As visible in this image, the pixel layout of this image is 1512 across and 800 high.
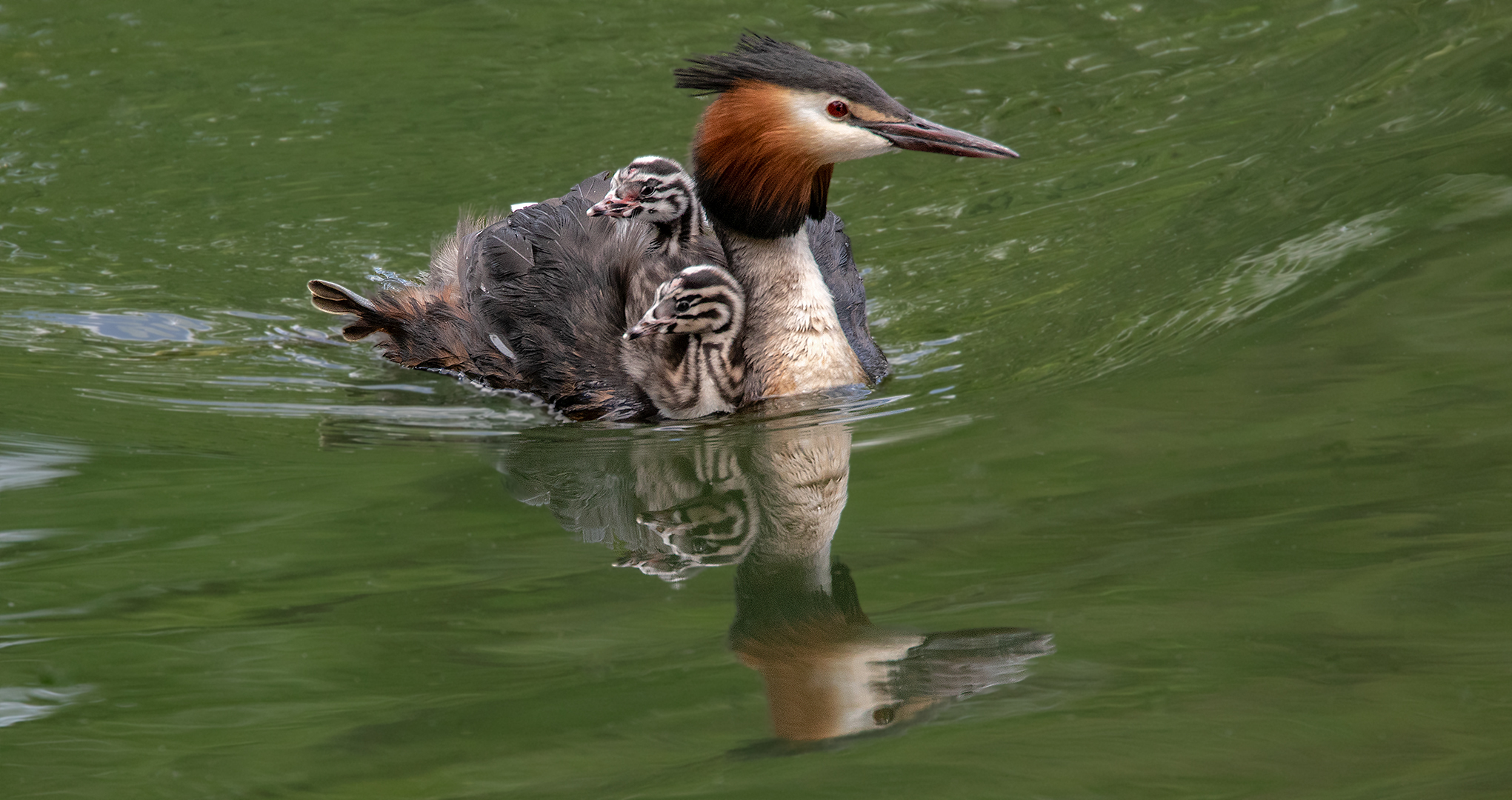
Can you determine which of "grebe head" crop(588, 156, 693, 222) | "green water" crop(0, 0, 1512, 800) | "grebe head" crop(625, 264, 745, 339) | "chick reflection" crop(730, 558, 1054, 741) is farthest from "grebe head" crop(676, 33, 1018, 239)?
"chick reflection" crop(730, 558, 1054, 741)

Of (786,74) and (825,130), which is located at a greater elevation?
(786,74)

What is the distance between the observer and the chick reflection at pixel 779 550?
323 centimetres

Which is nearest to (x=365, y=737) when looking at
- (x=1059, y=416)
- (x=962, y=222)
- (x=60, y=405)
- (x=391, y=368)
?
(x=1059, y=416)

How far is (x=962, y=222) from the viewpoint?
7.32m

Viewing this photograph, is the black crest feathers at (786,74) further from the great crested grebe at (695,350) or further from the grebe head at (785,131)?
the great crested grebe at (695,350)

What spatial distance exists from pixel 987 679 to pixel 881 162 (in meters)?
5.37

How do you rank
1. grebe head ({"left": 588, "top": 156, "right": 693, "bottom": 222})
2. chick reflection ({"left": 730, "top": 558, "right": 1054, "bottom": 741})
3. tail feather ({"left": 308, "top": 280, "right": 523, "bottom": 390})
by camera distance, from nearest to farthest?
chick reflection ({"left": 730, "top": 558, "right": 1054, "bottom": 741}) → grebe head ({"left": 588, "top": 156, "right": 693, "bottom": 222}) → tail feather ({"left": 308, "top": 280, "right": 523, "bottom": 390})

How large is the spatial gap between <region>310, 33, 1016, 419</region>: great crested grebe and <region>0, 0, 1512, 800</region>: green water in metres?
0.20

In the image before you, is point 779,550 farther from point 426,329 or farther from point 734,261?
point 426,329

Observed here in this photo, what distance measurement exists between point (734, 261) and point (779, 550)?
179 centimetres

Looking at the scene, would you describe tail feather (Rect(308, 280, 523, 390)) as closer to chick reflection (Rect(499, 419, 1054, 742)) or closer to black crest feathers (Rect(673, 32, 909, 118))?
chick reflection (Rect(499, 419, 1054, 742))

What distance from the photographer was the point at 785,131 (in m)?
5.35

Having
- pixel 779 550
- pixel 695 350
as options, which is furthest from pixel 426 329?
pixel 779 550

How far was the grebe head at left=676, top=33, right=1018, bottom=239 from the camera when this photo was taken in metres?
5.29
